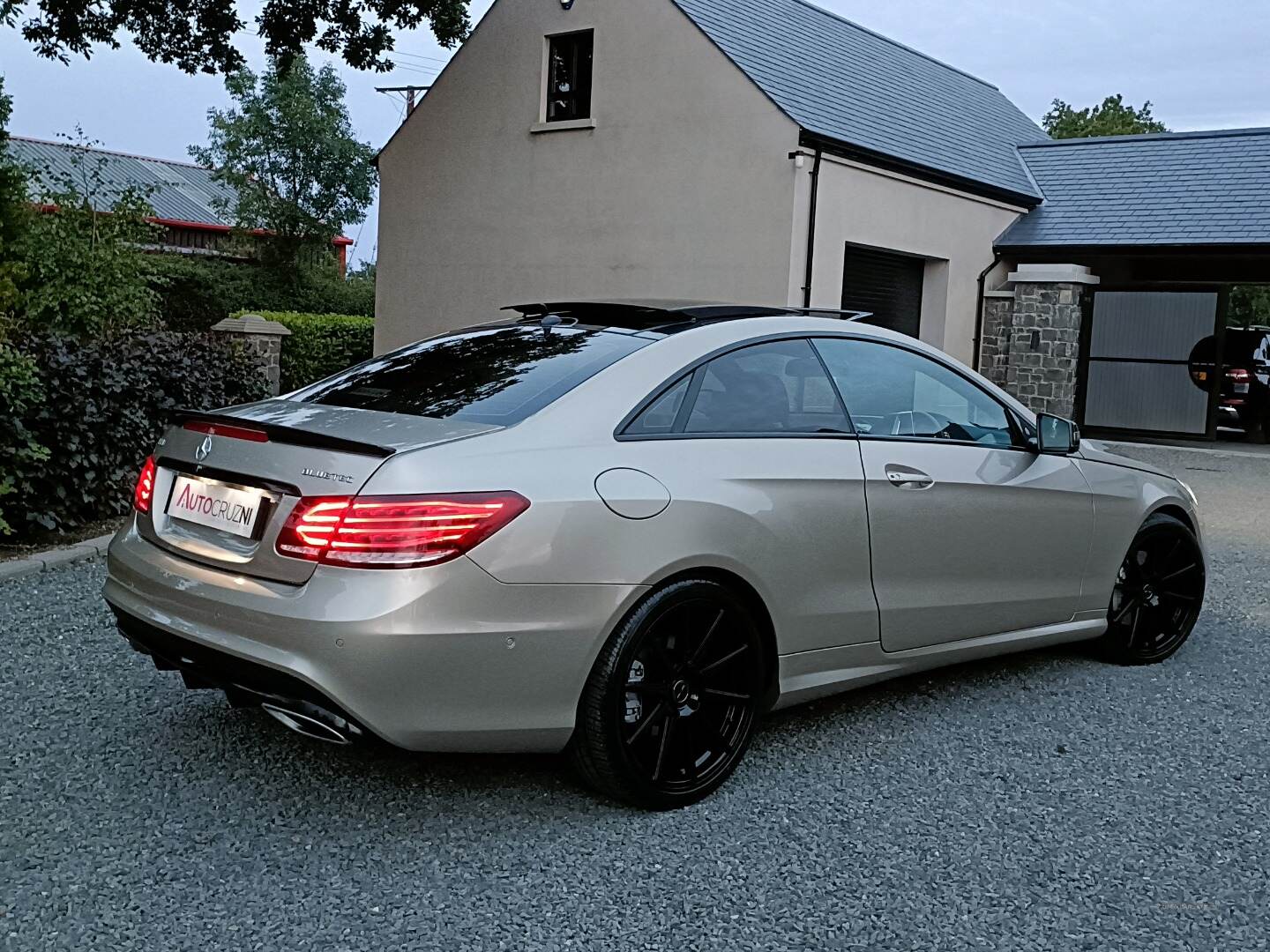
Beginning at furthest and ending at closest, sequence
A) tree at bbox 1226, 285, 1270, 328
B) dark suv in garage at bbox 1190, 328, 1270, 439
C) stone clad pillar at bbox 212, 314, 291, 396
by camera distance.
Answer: tree at bbox 1226, 285, 1270, 328
dark suv in garage at bbox 1190, 328, 1270, 439
stone clad pillar at bbox 212, 314, 291, 396

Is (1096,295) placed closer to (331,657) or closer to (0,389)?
(0,389)

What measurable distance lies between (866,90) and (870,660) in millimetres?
15568

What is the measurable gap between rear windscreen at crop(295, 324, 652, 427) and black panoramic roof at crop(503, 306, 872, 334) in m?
0.12

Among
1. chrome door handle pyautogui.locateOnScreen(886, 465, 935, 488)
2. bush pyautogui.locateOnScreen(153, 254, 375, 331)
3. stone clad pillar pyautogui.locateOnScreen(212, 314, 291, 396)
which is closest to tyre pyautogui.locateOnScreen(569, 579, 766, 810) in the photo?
chrome door handle pyautogui.locateOnScreen(886, 465, 935, 488)

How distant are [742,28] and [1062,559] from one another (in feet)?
45.4

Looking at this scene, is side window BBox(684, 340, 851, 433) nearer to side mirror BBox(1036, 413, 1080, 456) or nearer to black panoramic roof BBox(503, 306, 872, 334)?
black panoramic roof BBox(503, 306, 872, 334)

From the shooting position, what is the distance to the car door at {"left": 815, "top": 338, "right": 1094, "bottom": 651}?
431cm

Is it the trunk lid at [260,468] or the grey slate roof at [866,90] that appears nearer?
the trunk lid at [260,468]

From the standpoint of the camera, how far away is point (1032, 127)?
78.8 feet

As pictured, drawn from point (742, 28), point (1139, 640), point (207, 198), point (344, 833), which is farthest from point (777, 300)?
point (207, 198)

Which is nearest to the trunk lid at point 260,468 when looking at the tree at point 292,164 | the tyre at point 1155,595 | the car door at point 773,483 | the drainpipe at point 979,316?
the car door at point 773,483

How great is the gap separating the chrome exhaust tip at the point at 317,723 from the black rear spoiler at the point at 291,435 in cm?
69

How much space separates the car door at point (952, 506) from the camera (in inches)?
170

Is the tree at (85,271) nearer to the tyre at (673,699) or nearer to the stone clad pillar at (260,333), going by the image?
the stone clad pillar at (260,333)
